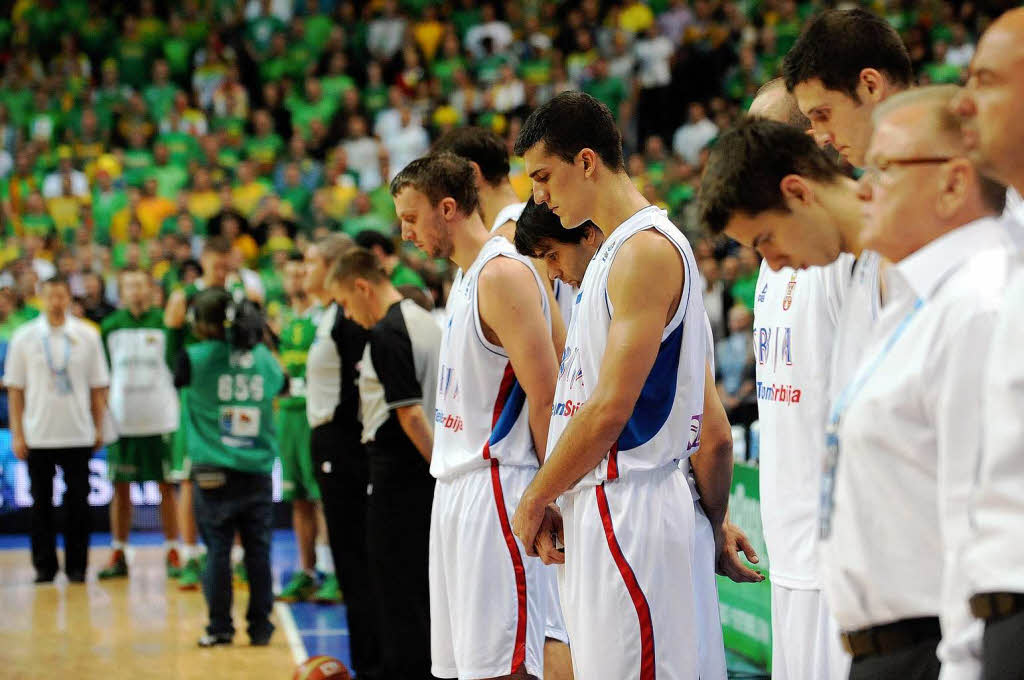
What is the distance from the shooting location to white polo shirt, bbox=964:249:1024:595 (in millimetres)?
1815

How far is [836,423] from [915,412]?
0.66 ft

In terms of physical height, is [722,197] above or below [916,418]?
above

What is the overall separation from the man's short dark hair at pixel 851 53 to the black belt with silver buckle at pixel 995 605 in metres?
1.81

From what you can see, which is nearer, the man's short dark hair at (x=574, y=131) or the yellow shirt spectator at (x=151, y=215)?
the man's short dark hair at (x=574, y=131)

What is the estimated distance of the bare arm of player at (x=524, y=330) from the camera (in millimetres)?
4090

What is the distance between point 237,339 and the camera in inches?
310

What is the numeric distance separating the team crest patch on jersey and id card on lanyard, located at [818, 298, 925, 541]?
1.17 metres

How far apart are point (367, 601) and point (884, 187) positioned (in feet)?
15.9

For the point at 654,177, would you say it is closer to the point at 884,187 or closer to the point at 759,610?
the point at 759,610

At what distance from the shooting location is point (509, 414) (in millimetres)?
4316

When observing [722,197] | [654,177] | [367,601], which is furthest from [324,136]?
[722,197]

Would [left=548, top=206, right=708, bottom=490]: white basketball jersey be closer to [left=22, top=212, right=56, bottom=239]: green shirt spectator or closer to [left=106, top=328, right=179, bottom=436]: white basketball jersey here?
[left=106, top=328, right=179, bottom=436]: white basketball jersey

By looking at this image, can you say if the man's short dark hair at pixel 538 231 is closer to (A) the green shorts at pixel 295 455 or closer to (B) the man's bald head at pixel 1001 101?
(B) the man's bald head at pixel 1001 101

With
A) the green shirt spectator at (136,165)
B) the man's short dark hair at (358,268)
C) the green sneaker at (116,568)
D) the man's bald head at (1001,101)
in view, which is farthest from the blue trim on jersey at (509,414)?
the green shirt spectator at (136,165)
